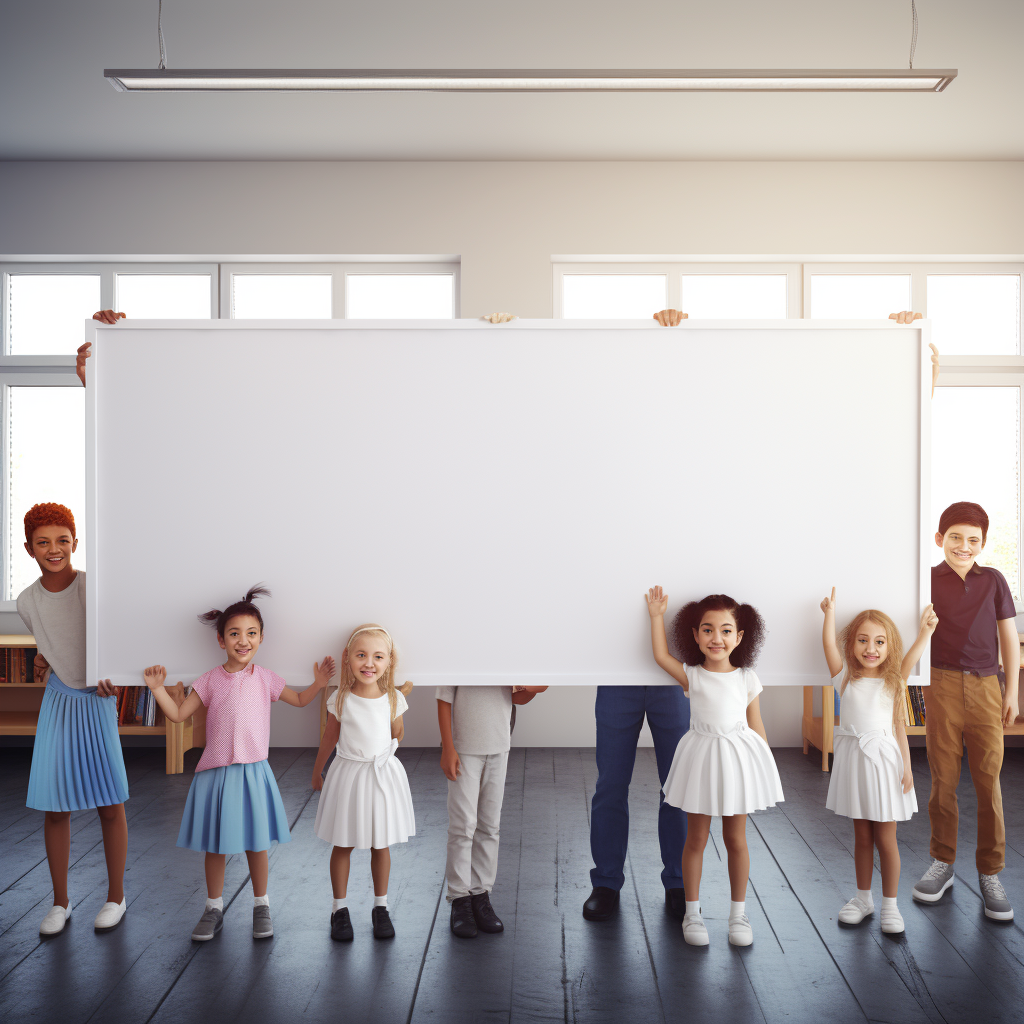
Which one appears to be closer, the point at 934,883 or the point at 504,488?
the point at 504,488

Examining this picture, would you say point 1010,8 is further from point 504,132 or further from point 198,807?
point 198,807

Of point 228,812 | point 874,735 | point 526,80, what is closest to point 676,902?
point 874,735

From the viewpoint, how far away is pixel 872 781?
231 centimetres

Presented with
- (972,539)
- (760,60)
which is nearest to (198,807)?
(972,539)

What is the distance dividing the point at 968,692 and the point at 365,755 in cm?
191

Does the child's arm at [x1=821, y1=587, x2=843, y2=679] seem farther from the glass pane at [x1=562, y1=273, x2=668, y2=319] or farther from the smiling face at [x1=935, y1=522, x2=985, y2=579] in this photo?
the glass pane at [x1=562, y1=273, x2=668, y2=319]

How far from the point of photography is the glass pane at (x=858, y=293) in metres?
4.52

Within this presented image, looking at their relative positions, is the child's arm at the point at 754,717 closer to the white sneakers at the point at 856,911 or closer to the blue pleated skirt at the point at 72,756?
the white sneakers at the point at 856,911

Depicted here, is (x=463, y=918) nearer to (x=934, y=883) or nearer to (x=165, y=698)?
(x=165, y=698)

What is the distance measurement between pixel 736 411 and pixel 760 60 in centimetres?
195

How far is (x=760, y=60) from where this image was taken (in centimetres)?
332

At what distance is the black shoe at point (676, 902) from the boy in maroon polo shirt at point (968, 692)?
79 cm

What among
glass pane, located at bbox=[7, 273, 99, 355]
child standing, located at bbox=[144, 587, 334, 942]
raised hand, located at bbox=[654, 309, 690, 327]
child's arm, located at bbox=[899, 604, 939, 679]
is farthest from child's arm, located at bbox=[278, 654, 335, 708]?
glass pane, located at bbox=[7, 273, 99, 355]

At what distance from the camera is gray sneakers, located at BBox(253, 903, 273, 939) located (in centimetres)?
236
